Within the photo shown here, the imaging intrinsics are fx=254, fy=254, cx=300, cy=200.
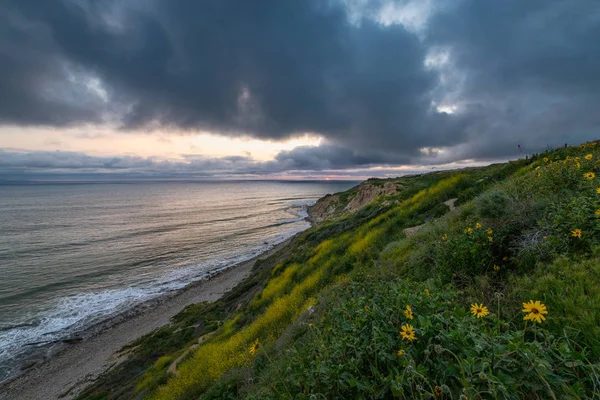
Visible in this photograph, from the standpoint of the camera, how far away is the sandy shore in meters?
14.7

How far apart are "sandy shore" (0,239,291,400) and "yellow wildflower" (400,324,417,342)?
20.3 metres

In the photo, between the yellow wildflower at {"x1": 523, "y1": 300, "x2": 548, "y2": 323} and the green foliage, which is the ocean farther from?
the yellow wildflower at {"x1": 523, "y1": 300, "x2": 548, "y2": 323}

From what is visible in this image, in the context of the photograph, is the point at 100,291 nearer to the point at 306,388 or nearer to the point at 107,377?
the point at 107,377

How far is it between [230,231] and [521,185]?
168 feet

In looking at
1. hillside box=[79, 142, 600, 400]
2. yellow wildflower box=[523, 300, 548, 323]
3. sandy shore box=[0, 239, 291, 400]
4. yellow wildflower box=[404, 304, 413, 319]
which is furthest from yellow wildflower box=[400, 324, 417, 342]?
sandy shore box=[0, 239, 291, 400]

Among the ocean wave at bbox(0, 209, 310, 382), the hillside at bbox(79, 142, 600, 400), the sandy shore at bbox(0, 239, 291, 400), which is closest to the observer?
the hillside at bbox(79, 142, 600, 400)

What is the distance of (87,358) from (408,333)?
2338cm

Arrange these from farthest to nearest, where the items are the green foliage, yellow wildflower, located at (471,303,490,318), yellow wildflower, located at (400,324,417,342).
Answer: yellow wildflower, located at (471,303,490,318) → yellow wildflower, located at (400,324,417,342) → the green foliage

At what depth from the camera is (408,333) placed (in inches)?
91.2

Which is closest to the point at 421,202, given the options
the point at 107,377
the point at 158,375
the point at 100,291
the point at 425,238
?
the point at 425,238

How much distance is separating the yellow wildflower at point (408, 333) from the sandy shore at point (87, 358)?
20312 mm

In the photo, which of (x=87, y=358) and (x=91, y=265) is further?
(x=91, y=265)

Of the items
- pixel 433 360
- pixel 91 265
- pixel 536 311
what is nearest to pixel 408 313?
pixel 433 360

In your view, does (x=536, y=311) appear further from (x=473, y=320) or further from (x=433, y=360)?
(x=433, y=360)
